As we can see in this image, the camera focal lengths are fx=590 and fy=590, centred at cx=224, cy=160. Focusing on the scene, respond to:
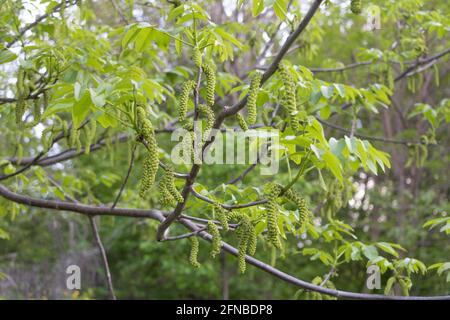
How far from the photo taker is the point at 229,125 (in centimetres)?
583

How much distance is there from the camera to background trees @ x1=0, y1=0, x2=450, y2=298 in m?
2.57

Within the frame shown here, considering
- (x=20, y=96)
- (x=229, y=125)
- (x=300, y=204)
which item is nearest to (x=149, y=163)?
(x=300, y=204)

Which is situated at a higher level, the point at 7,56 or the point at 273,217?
the point at 7,56

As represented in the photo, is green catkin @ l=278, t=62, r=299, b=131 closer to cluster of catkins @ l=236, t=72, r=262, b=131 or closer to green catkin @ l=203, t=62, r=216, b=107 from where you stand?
cluster of catkins @ l=236, t=72, r=262, b=131

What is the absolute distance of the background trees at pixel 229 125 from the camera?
2.57 meters

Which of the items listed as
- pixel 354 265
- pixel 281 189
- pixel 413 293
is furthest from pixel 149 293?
pixel 281 189

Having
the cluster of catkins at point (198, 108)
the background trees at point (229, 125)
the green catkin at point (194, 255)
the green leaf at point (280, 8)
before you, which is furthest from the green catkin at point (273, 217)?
the green leaf at point (280, 8)

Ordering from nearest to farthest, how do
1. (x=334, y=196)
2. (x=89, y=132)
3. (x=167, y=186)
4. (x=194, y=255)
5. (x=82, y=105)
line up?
1. (x=167, y=186)
2. (x=82, y=105)
3. (x=194, y=255)
4. (x=89, y=132)
5. (x=334, y=196)

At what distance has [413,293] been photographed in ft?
35.3

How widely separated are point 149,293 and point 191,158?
37.0 feet

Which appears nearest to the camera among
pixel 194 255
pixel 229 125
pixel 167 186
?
pixel 167 186

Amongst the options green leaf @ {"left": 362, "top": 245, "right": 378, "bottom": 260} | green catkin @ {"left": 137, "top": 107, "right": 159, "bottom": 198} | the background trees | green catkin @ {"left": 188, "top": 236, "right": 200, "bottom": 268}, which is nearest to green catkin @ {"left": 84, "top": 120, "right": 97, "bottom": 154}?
the background trees

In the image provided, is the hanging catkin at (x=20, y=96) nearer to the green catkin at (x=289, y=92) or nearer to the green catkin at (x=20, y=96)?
the green catkin at (x=20, y=96)

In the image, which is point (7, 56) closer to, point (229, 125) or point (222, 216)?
point (222, 216)
